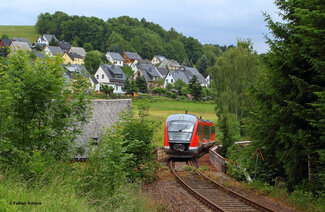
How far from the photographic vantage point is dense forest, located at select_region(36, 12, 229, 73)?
162125 millimetres

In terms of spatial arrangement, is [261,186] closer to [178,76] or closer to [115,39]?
[178,76]

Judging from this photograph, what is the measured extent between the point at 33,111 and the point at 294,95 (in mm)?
8655

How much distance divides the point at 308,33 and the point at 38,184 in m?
8.96

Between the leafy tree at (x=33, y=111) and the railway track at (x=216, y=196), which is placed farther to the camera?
the railway track at (x=216, y=196)

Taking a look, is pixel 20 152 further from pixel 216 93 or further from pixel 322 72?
pixel 216 93

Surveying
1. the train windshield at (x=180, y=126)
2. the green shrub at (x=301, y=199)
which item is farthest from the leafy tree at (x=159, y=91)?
the green shrub at (x=301, y=199)

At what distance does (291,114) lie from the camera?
495 inches

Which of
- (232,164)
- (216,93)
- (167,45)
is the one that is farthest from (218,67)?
(167,45)

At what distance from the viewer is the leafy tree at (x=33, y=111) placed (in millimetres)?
8820

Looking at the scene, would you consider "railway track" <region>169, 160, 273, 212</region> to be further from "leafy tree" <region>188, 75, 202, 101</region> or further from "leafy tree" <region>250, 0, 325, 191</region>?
"leafy tree" <region>188, 75, 202, 101</region>

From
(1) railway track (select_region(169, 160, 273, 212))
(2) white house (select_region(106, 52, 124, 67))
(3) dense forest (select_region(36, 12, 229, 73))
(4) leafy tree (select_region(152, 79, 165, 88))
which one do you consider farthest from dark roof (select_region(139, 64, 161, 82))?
(1) railway track (select_region(169, 160, 273, 212))

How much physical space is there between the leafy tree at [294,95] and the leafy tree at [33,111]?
7.03 metres

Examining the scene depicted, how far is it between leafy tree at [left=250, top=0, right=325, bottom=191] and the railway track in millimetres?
2293

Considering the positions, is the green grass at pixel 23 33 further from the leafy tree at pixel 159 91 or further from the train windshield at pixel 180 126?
the train windshield at pixel 180 126
